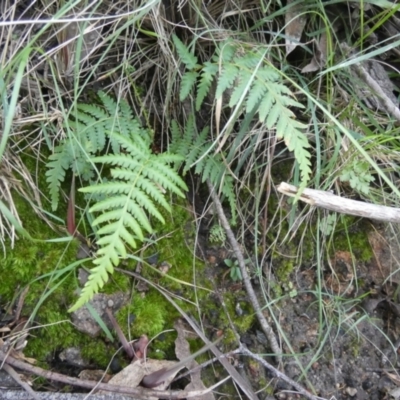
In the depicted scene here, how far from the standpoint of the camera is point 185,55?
6.66ft

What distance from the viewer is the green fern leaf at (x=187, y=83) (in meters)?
1.96

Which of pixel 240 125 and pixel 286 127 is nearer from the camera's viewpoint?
pixel 286 127

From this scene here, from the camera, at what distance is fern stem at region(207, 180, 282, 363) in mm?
2037

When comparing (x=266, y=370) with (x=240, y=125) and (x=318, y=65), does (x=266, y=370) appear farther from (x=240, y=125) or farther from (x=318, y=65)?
(x=318, y=65)

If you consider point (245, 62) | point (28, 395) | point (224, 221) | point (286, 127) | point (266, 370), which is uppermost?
point (245, 62)

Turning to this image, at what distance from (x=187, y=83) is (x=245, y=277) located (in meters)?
0.77

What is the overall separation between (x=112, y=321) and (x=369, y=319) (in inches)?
41.5

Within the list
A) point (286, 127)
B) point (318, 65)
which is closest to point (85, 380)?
point (286, 127)

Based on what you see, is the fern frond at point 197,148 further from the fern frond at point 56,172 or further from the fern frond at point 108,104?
the fern frond at point 56,172

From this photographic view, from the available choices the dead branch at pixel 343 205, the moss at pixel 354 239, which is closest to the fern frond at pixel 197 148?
the dead branch at pixel 343 205

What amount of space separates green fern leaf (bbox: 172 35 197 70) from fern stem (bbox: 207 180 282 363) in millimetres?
454

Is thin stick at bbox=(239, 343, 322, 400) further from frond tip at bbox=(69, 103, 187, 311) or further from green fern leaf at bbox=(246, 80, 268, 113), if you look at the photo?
green fern leaf at bbox=(246, 80, 268, 113)

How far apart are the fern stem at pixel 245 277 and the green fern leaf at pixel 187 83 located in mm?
362

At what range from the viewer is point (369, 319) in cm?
220
